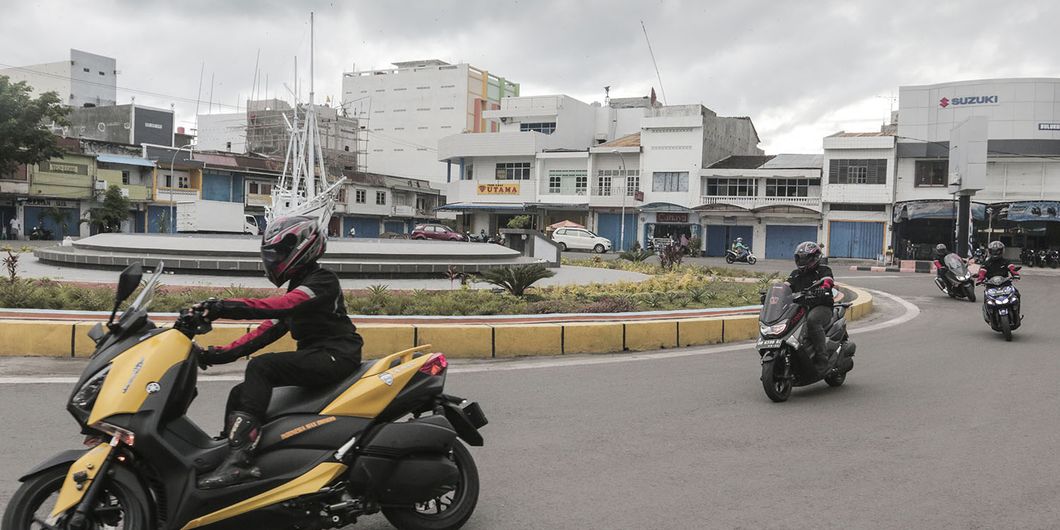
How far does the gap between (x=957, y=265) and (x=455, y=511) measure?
1724cm

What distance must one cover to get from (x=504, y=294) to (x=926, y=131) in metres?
39.0

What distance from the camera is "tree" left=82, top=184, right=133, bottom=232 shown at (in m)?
45.1

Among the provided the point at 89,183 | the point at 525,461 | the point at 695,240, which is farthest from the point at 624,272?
the point at 89,183

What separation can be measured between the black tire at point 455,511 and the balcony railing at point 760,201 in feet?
147

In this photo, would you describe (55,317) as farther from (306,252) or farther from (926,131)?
(926,131)

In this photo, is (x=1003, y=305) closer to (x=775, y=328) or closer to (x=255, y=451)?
(x=775, y=328)

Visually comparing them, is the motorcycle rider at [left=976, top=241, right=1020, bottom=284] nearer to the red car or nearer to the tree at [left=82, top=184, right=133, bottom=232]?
the red car

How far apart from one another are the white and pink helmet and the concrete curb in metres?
4.44

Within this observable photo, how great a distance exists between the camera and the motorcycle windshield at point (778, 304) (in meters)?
6.99

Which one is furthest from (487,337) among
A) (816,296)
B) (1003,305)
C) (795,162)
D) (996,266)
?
(795,162)

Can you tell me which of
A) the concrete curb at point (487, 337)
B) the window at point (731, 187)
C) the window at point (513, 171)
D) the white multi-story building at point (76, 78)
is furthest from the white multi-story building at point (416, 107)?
the concrete curb at point (487, 337)

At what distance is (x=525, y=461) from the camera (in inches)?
199

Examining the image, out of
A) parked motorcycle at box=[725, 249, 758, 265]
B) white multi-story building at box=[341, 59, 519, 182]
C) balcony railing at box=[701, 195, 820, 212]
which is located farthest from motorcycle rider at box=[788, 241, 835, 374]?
white multi-story building at box=[341, 59, 519, 182]

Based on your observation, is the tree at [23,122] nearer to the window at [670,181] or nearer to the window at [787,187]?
the window at [670,181]
